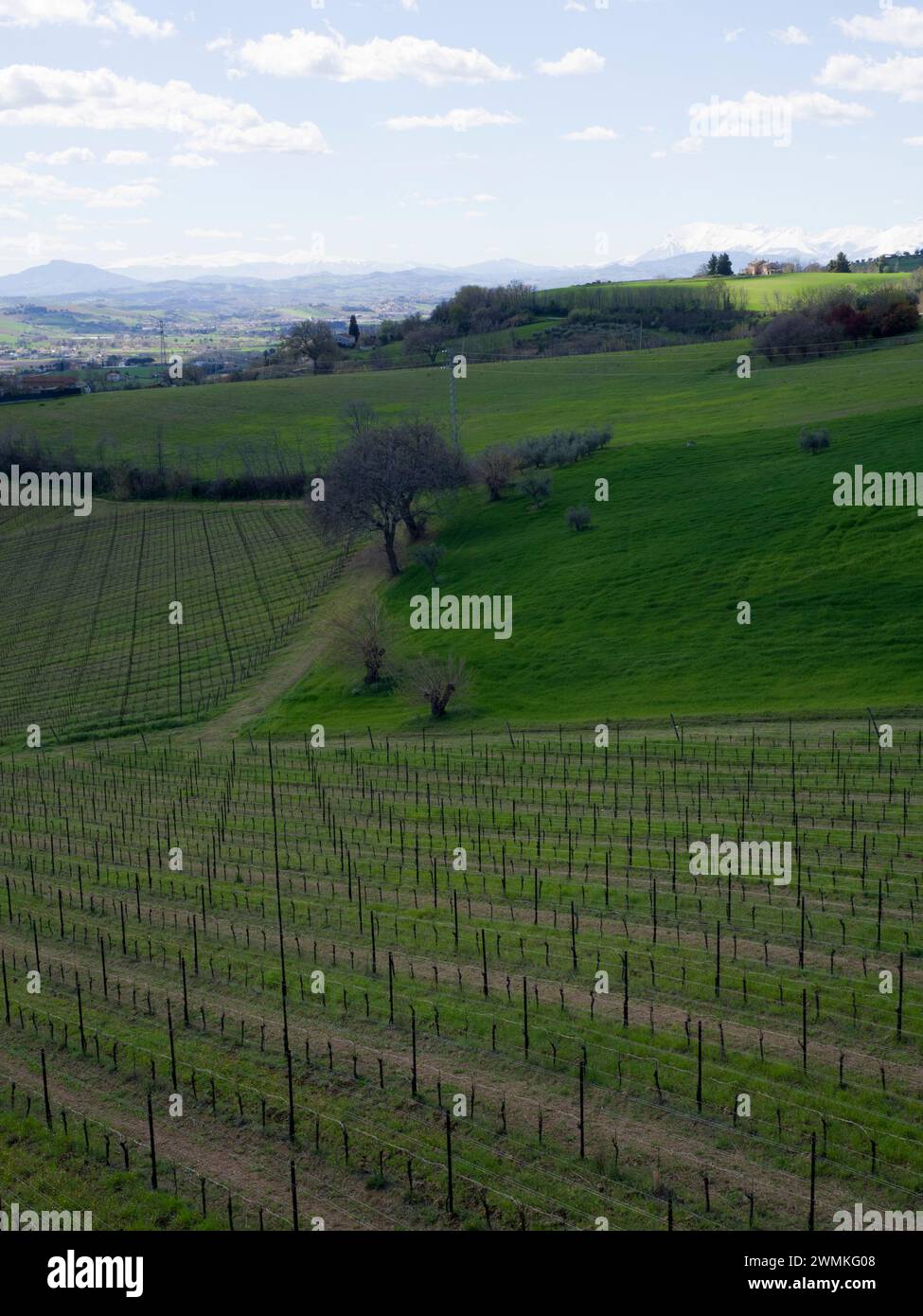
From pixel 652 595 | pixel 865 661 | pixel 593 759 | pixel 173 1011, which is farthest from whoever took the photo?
pixel 652 595

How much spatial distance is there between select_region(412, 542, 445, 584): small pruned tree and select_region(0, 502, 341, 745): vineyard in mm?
6629

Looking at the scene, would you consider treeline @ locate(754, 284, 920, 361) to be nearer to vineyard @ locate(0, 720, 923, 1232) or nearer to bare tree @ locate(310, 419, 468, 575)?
bare tree @ locate(310, 419, 468, 575)

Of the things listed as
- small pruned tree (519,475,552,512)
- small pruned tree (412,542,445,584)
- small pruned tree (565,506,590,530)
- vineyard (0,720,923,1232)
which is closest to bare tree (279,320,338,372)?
small pruned tree (519,475,552,512)

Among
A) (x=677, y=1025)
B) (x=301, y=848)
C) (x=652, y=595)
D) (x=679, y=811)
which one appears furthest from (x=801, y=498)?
(x=677, y=1025)

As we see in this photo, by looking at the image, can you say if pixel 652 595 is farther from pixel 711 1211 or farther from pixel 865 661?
pixel 711 1211

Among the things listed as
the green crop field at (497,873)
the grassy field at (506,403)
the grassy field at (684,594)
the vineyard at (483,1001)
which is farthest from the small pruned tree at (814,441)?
the vineyard at (483,1001)

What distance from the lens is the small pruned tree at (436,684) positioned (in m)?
55.3

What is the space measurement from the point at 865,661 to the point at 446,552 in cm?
3106

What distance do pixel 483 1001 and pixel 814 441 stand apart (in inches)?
2421

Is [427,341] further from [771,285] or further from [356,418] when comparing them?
[356,418]

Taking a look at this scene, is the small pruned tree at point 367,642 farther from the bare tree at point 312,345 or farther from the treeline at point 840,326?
the bare tree at point 312,345

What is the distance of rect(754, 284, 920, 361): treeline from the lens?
113 m

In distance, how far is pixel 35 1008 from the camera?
86.3ft

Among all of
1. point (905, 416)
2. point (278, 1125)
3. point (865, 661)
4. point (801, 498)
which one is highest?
point (905, 416)
